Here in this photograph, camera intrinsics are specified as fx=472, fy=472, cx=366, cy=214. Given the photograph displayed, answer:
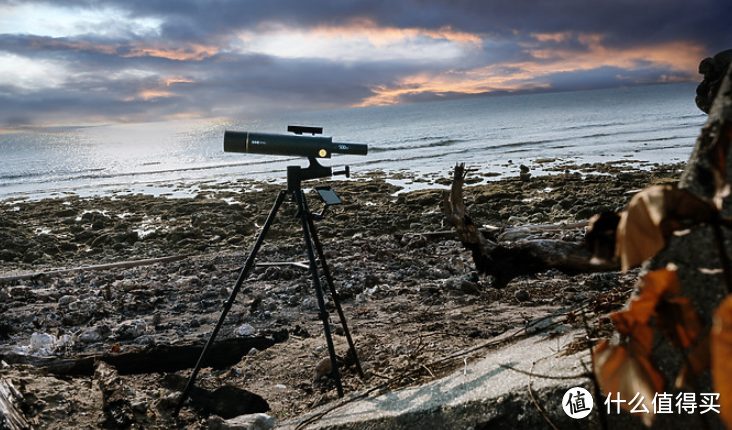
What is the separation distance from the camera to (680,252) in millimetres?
1140

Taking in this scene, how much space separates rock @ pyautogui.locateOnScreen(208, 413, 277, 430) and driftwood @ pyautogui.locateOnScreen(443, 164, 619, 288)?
1.82 m

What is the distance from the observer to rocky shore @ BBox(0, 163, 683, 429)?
3240mm

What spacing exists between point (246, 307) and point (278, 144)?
2.86 meters

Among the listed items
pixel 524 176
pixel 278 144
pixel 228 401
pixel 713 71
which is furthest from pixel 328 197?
pixel 524 176

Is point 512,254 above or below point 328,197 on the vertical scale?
Answer: below

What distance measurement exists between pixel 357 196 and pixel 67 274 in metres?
7.87

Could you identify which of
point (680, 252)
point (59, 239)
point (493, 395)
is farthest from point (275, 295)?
point (59, 239)

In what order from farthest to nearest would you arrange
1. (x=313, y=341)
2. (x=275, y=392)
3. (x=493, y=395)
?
(x=313, y=341)
(x=275, y=392)
(x=493, y=395)

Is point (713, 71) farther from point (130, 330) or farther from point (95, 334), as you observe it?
point (95, 334)

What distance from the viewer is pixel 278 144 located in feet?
9.71

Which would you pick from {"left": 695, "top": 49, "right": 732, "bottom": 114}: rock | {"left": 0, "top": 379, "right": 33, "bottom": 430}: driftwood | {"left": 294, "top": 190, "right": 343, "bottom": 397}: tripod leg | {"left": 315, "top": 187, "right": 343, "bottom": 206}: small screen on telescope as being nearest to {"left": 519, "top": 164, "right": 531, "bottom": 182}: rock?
{"left": 695, "top": 49, "right": 732, "bottom": 114}: rock

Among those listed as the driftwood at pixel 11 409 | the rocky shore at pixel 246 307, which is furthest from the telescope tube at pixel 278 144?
the driftwood at pixel 11 409

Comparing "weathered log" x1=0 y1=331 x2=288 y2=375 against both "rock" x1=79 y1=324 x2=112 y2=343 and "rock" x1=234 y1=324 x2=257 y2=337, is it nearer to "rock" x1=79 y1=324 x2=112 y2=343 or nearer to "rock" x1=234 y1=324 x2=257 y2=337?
"rock" x1=234 y1=324 x2=257 y2=337

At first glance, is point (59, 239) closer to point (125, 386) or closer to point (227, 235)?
point (227, 235)
